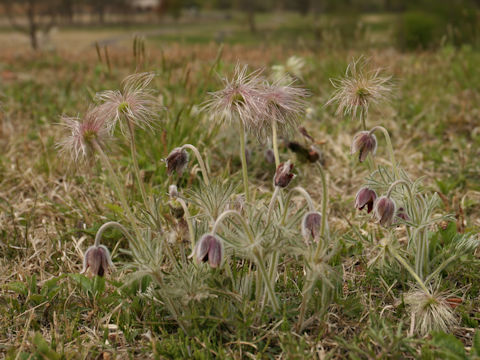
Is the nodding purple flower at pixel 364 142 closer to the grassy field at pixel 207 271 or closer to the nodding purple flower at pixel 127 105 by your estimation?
the grassy field at pixel 207 271

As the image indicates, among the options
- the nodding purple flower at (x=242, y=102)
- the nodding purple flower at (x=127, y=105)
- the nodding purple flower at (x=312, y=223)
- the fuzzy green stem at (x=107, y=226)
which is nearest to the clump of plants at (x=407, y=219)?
the nodding purple flower at (x=312, y=223)

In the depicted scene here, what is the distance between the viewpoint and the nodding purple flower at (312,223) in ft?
5.66

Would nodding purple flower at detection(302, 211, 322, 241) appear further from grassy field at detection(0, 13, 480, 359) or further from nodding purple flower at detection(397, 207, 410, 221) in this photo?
nodding purple flower at detection(397, 207, 410, 221)

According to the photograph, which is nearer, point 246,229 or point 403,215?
point 246,229

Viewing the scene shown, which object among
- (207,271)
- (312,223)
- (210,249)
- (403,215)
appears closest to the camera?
(210,249)

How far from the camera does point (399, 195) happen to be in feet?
7.07

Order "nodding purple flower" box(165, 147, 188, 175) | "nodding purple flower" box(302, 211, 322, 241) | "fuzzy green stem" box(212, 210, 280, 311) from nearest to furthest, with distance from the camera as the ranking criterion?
"fuzzy green stem" box(212, 210, 280, 311) < "nodding purple flower" box(302, 211, 322, 241) < "nodding purple flower" box(165, 147, 188, 175)

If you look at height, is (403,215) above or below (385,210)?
below

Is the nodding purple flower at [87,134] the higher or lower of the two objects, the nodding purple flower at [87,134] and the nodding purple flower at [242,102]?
the lower

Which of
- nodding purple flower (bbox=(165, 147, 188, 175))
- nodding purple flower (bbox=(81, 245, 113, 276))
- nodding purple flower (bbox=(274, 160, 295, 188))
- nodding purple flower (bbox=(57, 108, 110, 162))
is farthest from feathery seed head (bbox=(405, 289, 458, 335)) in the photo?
nodding purple flower (bbox=(57, 108, 110, 162))

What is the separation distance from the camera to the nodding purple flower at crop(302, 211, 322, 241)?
173cm

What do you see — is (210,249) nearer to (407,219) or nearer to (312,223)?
(312,223)

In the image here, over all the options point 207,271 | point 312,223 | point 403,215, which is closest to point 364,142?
point 403,215

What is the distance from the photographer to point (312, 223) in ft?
5.68
